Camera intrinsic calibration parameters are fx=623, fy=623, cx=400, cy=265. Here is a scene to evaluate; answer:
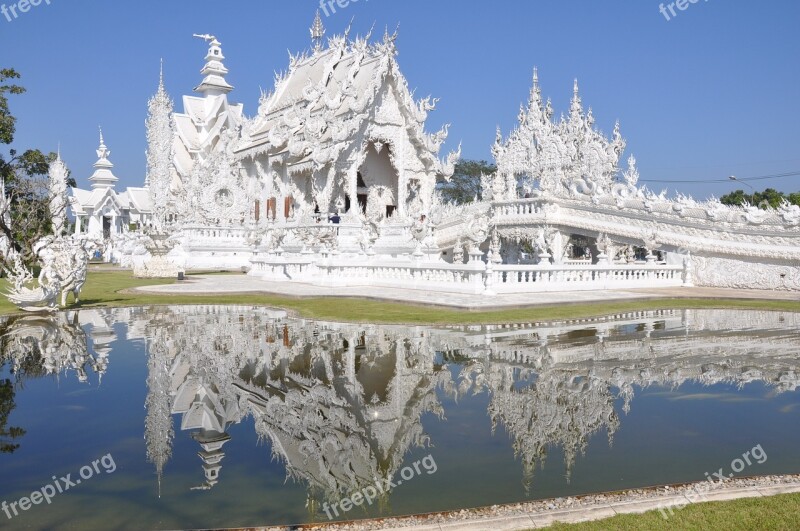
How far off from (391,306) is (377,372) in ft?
20.3

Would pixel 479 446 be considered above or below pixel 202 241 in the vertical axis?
below

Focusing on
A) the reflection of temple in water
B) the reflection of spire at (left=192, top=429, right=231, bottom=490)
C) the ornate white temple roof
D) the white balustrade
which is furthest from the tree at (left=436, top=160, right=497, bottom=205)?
the reflection of spire at (left=192, top=429, right=231, bottom=490)

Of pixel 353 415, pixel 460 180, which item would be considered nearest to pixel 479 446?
pixel 353 415

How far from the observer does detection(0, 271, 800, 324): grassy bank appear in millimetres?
11688

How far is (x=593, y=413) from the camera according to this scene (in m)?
5.75

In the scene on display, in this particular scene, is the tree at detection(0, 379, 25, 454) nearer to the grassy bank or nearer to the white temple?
the grassy bank

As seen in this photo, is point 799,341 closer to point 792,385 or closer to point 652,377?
point 792,385

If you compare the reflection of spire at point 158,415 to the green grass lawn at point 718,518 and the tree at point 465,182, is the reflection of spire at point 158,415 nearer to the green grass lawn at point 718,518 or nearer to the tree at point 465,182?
the green grass lawn at point 718,518

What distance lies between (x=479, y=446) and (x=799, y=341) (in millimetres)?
7531

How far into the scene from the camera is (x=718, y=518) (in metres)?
3.71

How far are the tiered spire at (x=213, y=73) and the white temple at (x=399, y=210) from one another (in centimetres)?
171

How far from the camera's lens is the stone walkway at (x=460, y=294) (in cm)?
1361

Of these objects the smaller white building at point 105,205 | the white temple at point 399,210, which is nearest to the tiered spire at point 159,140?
the white temple at point 399,210

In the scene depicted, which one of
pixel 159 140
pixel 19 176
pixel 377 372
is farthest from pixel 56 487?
pixel 159 140
